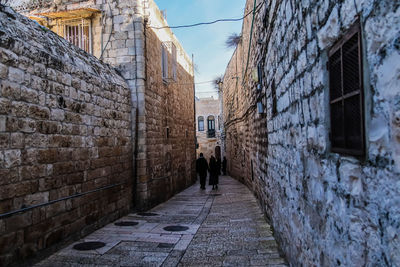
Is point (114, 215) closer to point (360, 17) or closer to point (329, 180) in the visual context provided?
point (329, 180)

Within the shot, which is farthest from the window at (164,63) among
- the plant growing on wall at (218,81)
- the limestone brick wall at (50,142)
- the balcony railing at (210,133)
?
the balcony railing at (210,133)

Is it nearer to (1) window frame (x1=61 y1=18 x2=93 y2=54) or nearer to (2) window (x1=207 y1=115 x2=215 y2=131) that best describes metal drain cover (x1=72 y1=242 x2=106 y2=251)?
(1) window frame (x1=61 y1=18 x2=93 y2=54)

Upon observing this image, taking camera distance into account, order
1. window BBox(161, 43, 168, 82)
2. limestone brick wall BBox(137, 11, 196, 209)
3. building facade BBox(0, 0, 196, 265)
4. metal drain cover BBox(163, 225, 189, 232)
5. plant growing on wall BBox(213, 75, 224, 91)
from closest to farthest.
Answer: building facade BBox(0, 0, 196, 265)
metal drain cover BBox(163, 225, 189, 232)
limestone brick wall BBox(137, 11, 196, 209)
window BBox(161, 43, 168, 82)
plant growing on wall BBox(213, 75, 224, 91)

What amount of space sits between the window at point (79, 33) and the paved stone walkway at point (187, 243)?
4.52 m

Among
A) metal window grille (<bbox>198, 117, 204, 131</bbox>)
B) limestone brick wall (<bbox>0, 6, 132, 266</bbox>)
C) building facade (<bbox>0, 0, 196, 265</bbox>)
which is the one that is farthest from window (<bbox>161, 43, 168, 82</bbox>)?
metal window grille (<bbox>198, 117, 204, 131</bbox>)

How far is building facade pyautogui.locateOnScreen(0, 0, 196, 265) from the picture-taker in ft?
12.4

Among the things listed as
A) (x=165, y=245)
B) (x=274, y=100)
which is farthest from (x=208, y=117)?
(x=165, y=245)

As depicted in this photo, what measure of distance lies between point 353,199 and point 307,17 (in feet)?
5.13

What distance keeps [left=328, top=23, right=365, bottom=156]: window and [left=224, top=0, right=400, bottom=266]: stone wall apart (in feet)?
0.21

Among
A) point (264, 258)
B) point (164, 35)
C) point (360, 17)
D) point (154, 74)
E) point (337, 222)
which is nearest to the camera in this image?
point (360, 17)

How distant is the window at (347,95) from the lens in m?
1.64

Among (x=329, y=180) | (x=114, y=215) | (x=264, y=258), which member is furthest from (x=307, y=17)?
(x=114, y=215)

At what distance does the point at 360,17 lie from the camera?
157 centimetres

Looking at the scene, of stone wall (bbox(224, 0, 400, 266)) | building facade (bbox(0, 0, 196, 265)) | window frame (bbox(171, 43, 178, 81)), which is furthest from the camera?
window frame (bbox(171, 43, 178, 81))
